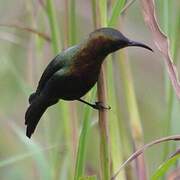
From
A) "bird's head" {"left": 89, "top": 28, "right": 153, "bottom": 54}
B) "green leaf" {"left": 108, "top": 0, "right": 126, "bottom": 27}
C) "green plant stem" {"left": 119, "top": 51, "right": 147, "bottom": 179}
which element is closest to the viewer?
"bird's head" {"left": 89, "top": 28, "right": 153, "bottom": 54}

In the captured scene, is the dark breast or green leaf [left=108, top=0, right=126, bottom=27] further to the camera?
green leaf [left=108, top=0, right=126, bottom=27]

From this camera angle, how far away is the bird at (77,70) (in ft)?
3.26

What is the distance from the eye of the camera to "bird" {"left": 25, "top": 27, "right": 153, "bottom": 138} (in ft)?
3.26

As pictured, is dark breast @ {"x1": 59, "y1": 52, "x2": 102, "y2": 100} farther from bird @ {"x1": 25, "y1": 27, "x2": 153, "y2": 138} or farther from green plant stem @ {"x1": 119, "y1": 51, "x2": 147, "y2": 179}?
green plant stem @ {"x1": 119, "y1": 51, "x2": 147, "y2": 179}

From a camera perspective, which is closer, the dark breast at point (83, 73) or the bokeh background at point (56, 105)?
the dark breast at point (83, 73)

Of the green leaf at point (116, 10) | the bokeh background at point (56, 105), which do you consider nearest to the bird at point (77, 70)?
the green leaf at point (116, 10)

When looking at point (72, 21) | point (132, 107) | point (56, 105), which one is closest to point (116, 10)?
point (72, 21)

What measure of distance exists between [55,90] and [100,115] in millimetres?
103

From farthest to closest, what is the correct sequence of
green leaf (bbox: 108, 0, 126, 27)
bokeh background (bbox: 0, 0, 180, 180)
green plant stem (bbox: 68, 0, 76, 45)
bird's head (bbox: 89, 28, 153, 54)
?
1. bokeh background (bbox: 0, 0, 180, 180)
2. green plant stem (bbox: 68, 0, 76, 45)
3. green leaf (bbox: 108, 0, 126, 27)
4. bird's head (bbox: 89, 28, 153, 54)

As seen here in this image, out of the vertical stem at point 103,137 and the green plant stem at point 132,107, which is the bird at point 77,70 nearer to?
the vertical stem at point 103,137

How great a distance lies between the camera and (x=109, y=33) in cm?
99

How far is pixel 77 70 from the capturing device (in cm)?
101

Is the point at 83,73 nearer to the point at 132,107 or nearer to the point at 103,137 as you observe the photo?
the point at 103,137

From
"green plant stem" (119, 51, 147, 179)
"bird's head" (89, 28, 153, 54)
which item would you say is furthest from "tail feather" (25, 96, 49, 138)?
"green plant stem" (119, 51, 147, 179)
